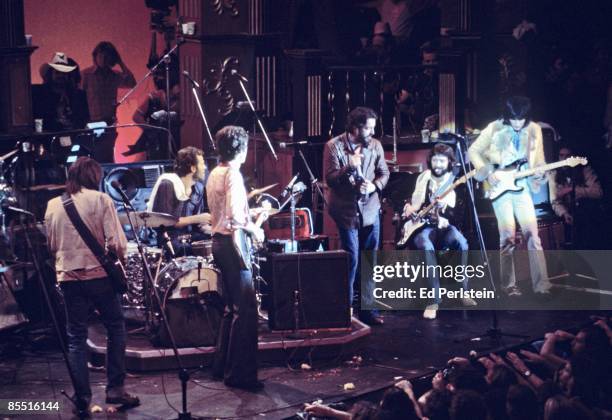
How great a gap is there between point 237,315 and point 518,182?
432 cm

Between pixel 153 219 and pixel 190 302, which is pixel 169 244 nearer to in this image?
pixel 153 219

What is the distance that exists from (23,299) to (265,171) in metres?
3.62

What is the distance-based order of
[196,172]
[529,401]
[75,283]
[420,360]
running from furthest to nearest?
[196,172] < [420,360] < [75,283] < [529,401]

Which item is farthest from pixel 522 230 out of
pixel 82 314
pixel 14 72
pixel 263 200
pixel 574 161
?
pixel 14 72

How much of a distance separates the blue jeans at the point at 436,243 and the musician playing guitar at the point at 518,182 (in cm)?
74

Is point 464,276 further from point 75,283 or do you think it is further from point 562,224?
point 75,283

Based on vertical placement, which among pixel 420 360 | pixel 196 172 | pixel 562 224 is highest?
pixel 196 172

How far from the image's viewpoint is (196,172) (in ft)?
32.1

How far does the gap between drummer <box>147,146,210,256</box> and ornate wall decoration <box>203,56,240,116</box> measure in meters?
3.77

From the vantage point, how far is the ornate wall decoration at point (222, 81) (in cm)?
1354

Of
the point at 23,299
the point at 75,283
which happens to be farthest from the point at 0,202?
the point at 75,283

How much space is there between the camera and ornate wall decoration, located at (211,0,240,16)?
13.4 meters

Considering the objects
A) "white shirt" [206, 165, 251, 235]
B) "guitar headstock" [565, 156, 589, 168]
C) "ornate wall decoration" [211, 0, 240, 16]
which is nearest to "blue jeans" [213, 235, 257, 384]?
"white shirt" [206, 165, 251, 235]

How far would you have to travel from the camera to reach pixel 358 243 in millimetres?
9977
